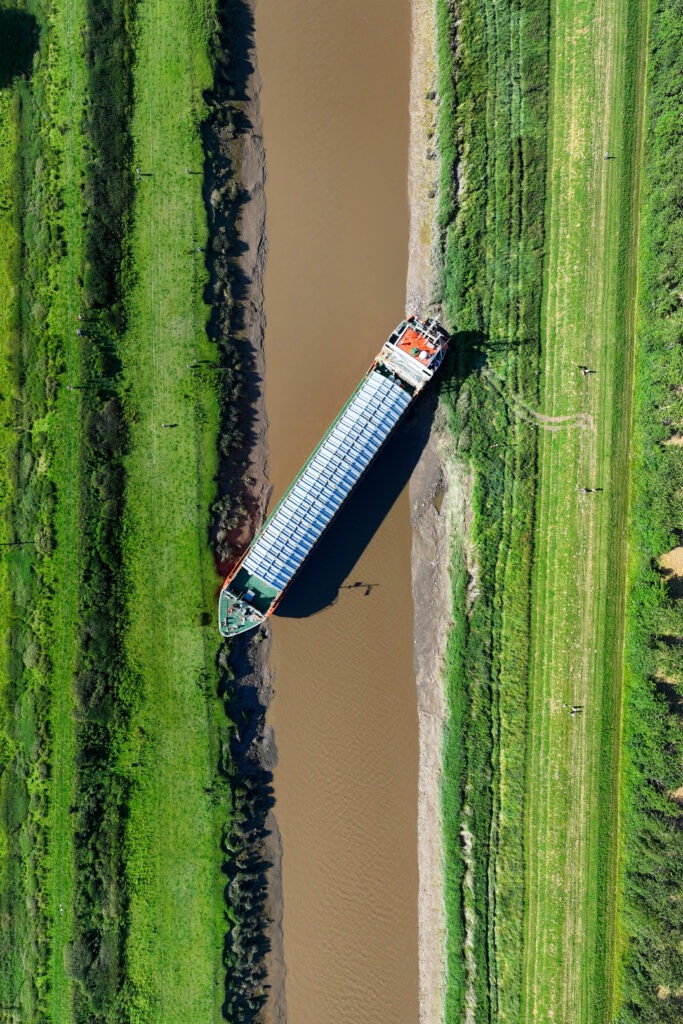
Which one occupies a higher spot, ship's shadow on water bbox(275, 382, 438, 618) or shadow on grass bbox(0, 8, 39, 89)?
shadow on grass bbox(0, 8, 39, 89)

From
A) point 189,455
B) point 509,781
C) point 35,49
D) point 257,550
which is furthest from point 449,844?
point 35,49

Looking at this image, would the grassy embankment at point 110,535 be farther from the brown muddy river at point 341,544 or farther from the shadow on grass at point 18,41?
the brown muddy river at point 341,544

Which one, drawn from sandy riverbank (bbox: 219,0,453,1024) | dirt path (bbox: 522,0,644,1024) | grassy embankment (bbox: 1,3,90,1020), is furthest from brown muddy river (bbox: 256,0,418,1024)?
grassy embankment (bbox: 1,3,90,1020)

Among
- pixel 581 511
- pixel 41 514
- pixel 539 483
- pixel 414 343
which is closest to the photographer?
pixel 414 343

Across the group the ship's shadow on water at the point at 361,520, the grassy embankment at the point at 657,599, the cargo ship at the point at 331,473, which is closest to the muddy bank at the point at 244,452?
the cargo ship at the point at 331,473

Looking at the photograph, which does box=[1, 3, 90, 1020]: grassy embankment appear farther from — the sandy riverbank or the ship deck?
the ship deck

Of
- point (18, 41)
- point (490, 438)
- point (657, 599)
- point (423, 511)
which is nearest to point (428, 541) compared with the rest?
point (423, 511)

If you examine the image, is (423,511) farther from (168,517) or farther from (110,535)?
(110,535)
